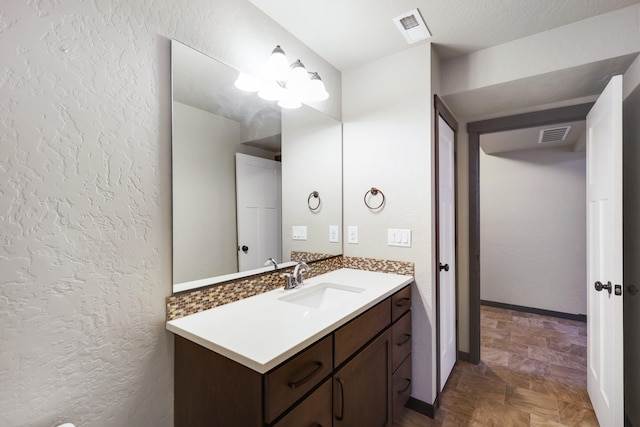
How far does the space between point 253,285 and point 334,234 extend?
785 millimetres

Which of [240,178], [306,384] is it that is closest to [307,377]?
[306,384]

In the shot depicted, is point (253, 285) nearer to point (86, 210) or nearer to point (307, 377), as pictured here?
point (307, 377)

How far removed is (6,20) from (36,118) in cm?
25

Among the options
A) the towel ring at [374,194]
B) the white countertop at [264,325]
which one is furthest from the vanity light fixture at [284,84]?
the white countertop at [264,325]

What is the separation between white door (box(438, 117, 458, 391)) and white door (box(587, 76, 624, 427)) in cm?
82

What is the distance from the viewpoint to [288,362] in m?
0.92

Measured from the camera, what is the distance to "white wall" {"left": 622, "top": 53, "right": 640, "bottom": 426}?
1574mm

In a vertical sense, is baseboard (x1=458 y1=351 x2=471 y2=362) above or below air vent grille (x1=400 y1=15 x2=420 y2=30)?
below

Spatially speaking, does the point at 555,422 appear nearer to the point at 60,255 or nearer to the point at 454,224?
the point at 454,224

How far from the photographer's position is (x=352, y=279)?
1814 millimetres

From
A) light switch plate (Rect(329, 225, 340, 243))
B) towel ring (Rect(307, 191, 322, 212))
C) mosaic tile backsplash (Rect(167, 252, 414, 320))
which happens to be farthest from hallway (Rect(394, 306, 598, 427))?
towel ring (Rect(307, 191, 322, 212))

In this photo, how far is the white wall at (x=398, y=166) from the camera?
5.99ft

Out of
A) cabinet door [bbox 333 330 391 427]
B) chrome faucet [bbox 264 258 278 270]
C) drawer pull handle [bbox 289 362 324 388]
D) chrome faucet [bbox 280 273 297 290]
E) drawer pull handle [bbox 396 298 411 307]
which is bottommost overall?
cabinet door [bbox 333 330 391 427]

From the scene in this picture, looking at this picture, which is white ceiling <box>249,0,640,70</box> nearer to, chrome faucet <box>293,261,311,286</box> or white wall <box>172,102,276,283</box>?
white wall <box>172,102,276,283</box>
